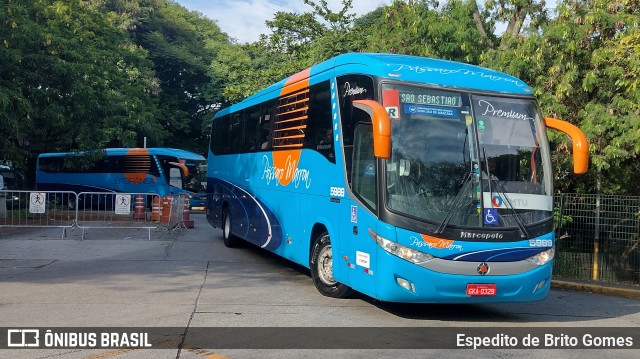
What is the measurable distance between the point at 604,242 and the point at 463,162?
277 inches

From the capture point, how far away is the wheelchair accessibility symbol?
8.02m

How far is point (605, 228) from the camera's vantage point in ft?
44.5

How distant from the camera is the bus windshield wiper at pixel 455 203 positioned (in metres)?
7.84

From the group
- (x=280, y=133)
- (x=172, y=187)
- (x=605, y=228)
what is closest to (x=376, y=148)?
(x=280, y=133)

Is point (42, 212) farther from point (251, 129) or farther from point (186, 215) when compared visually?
point (251, 129)

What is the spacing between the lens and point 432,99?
8297mm

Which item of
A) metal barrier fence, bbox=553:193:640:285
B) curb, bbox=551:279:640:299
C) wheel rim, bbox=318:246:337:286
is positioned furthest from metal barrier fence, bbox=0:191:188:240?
metal barrier fence, bbox=553:193:640:285

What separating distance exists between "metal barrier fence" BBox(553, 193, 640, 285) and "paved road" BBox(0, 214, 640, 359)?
1557 millimetres

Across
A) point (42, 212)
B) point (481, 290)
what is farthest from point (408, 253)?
point (42, 212)

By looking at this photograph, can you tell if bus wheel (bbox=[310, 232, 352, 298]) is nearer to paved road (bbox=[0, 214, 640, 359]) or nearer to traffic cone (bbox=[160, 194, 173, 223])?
paved road (bbox=[0, 214, 640, 359])

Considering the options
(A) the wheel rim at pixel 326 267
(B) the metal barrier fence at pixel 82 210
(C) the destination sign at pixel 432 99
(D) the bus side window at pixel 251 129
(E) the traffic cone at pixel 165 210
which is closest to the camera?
(C) the destination sign at pixel 432 99

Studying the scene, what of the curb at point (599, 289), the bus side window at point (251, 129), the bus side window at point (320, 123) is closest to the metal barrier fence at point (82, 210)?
the bus side window at point (251, 129)

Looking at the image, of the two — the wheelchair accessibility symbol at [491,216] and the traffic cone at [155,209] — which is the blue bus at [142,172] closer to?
the traffic cone at [155,209]

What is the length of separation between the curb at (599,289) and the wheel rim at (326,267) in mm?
5314
